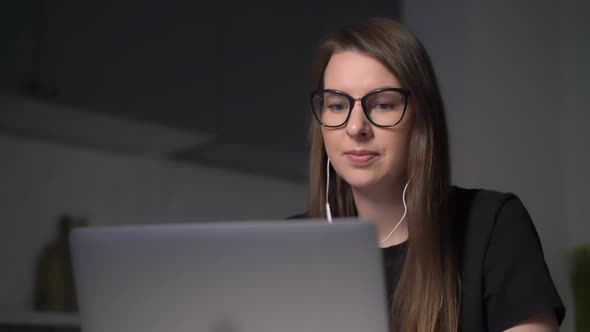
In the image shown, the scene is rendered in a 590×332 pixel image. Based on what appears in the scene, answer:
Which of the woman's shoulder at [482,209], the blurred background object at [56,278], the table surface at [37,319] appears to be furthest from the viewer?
the blurred background object at [56,278]

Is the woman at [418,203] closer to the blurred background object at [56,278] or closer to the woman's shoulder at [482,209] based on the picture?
the woman's shoulder at [482,209]

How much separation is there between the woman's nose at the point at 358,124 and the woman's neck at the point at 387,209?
139 millimetres

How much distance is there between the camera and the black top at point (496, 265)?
1.07 meters

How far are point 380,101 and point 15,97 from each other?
1.78 m

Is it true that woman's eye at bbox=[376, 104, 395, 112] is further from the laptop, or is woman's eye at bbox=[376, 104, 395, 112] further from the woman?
the laptop

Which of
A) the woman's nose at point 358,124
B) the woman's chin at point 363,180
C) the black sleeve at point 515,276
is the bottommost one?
the black sleeve at point 515,276

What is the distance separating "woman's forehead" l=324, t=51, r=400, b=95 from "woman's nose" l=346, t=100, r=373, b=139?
3 cm

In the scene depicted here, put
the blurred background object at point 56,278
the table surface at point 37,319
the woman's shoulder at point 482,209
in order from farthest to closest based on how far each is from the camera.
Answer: the blurred background object at point 56,278, the table surface at point 37,319, the woman's shoulder at point 482,209

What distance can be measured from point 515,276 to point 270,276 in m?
0.61

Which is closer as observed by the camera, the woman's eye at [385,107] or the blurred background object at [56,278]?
the woman's eye at [385,107]

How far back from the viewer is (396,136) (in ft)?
4.06

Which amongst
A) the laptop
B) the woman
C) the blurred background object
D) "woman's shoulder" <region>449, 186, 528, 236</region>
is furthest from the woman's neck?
the blurred background object

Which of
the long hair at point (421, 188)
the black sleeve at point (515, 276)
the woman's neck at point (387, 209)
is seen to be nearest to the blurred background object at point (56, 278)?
the woman's neck at point (387, 209)

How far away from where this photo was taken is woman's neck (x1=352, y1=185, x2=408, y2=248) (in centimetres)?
131
